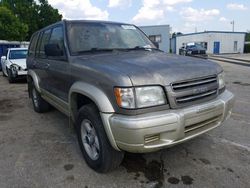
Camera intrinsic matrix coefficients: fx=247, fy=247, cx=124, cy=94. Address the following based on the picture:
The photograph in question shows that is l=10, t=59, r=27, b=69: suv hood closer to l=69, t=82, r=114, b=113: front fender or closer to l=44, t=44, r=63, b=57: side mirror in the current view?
l=44, t=44, r=63, b=57: side mirror

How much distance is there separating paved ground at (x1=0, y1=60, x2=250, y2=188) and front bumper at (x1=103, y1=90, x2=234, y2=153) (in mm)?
578

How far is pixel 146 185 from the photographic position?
2.83 metres

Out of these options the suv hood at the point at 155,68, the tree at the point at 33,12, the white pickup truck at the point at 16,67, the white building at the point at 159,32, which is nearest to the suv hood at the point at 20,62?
the white pickup truck at the point at 16,67

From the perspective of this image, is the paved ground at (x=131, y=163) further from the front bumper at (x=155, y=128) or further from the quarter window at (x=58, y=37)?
the quarter window at (x=58, y=37)

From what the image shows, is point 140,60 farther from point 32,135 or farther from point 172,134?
point 32,135

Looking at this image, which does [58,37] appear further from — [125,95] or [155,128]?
[155,128]

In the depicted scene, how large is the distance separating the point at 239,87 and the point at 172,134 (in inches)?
285

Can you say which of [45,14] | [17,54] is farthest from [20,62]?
[45,14]

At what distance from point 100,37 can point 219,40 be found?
44.7 m

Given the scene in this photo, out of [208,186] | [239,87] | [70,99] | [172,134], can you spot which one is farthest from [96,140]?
[239,87]

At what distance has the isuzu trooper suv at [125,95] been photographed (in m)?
2.52

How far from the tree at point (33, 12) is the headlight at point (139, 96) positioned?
27.1 meters

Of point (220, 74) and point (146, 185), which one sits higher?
point (220, 74)

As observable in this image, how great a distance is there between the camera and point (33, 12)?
1180 inches
